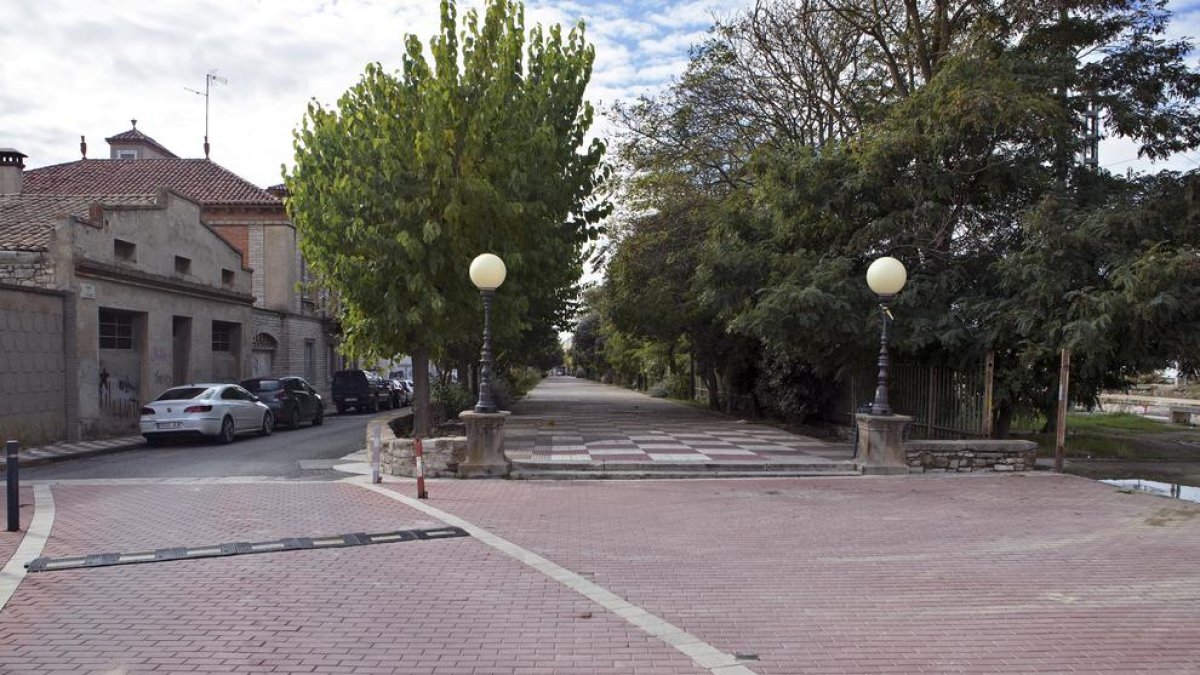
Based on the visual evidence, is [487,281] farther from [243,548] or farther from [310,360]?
[310,360]

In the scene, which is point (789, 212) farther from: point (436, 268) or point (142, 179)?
point (142, 179)

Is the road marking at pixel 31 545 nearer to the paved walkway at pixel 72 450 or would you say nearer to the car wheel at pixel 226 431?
the paved walkway at pixel 72 450

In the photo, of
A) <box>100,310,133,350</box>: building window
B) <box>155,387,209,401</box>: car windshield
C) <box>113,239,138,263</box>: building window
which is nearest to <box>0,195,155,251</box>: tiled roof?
<box>113,239,138,263</box>: building window

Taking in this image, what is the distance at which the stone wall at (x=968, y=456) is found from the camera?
13.7 metres

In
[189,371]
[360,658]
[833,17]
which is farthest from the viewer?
[189,371]

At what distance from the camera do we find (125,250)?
20781 millimetres

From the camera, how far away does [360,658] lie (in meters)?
4.89

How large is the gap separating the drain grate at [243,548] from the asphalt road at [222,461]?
16.5ft

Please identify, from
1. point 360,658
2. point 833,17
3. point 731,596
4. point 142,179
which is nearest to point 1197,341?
point 731,596

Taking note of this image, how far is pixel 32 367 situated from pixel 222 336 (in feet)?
32.7

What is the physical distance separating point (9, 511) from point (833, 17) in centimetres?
1925

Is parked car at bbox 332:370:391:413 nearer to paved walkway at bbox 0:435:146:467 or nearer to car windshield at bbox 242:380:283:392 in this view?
car windshield at bbox 242:380:283:392

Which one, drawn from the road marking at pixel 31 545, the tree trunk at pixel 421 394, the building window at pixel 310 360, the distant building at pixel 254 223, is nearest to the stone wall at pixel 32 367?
the road marking at pixel 31 545

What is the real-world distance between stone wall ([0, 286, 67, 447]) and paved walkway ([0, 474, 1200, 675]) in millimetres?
6918
